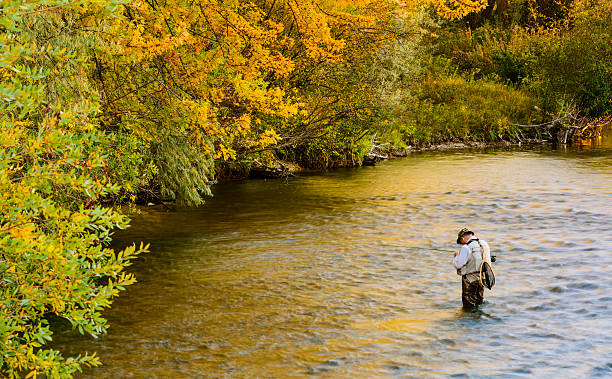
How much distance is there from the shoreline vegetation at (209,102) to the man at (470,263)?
5.35 metres

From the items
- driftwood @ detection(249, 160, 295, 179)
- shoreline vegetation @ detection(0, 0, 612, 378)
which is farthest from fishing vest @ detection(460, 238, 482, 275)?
driftwood @ detection(249, 160, 295, 179)

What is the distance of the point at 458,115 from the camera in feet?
146

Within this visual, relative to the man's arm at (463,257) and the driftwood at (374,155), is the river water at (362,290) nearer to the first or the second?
the man's arm at (463,257)

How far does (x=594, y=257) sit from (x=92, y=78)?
11.2 metres

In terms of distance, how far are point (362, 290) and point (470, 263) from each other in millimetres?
2539

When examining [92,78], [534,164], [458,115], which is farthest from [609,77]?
[92,78]

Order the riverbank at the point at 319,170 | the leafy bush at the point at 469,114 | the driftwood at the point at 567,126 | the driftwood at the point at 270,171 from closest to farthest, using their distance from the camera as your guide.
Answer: the riverbank at the point at 319,170 < the driftwood at the point at 270,171 < the driftwood at the point at 567,126 < the leafy bush at the point at 469,114

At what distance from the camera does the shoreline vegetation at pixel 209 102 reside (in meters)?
7.23

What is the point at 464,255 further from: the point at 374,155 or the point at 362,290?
the point at 374,155

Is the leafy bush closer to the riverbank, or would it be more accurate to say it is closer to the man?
the riverbank

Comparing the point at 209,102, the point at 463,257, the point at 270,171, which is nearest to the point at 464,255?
the point at 463,257

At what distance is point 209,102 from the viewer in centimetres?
1606

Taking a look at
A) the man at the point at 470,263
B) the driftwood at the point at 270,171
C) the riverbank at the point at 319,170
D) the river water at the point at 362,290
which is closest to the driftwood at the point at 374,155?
the riverbank at the point at 319,170

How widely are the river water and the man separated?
27 centimetres
